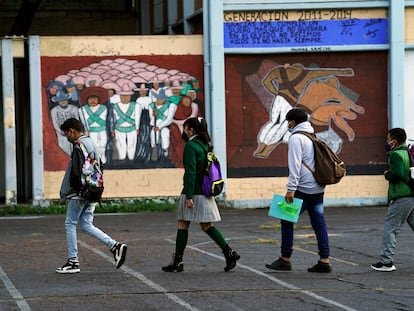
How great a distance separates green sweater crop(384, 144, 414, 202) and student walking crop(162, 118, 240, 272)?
6.39 ft

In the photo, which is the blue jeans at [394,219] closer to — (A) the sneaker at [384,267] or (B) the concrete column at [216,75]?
(A) the sneaker at [384,267]

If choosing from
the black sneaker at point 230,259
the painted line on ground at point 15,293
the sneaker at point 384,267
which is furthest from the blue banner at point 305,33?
the painted line on ground at point 15,293

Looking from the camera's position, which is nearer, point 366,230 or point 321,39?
point 366,230

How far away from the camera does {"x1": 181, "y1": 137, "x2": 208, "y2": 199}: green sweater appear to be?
10578 mm

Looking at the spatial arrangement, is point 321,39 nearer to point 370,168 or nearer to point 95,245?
point 370,168

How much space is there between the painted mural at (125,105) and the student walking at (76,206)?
9.62 meters

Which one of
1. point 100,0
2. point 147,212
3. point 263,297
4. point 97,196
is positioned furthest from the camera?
point 100,0

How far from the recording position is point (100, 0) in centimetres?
3000

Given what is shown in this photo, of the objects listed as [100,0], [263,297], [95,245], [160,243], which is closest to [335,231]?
[160,243]

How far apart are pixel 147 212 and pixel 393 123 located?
564 centimetres

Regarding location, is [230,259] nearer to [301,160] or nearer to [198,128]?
[301,160]

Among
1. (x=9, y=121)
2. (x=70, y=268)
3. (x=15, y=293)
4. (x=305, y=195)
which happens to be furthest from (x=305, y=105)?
(x=15, y=293)

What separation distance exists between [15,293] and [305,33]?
12.8 m

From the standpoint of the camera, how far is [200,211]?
10.6m
